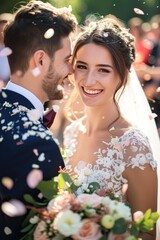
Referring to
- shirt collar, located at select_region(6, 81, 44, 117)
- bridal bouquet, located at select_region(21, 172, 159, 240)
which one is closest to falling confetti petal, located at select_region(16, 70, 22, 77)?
shirt collar, located at select_region(6, 81, 44, 117)

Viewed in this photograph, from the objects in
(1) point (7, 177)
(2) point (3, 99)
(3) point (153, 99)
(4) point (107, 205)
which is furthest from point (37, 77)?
(3) point (153, 99)

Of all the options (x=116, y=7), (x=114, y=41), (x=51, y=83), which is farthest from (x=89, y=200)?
(x=116, y=7)

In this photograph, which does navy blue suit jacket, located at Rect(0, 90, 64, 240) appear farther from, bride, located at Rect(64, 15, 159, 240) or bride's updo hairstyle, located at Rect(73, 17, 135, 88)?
bride's updo hairstyle, located at Rect(73, 17, 135, 88)

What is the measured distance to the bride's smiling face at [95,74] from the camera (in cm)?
415

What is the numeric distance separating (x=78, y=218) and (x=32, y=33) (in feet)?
4.41

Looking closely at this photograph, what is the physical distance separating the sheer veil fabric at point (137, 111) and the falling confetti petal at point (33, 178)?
158 centimetres

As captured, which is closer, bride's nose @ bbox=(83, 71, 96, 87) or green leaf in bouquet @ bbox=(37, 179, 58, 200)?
green leaf in bouquet @ bbox=(37, 179, 58, 200)

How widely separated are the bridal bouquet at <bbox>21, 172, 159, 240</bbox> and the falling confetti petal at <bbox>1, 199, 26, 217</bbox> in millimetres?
56

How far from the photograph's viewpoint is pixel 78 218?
2.77 metres

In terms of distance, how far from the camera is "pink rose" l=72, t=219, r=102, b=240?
2.78m

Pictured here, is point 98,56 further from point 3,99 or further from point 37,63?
point 3,99

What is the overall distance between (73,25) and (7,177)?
123 centimetres

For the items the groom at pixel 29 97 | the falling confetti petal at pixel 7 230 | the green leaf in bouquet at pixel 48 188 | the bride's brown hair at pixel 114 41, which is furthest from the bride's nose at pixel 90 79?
the falling confetti petal at pixel 7 230

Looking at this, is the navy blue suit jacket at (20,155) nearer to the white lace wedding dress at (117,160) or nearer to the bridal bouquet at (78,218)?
the bridal bouquet at (78,218)
